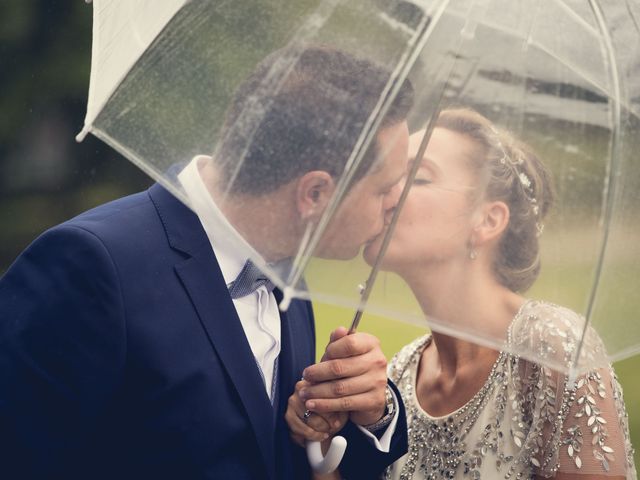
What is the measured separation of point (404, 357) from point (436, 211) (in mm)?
1354

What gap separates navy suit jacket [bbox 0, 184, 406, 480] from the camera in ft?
7.22

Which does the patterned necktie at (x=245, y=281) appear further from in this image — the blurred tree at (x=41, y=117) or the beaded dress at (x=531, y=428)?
the blurred tree at (x=41, y=117)

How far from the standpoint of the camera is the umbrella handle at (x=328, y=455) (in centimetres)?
253

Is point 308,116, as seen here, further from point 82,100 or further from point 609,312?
point 82,100

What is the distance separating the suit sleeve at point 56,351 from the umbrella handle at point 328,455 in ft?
1.78

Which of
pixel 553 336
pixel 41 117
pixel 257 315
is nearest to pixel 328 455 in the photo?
pixel 257 315

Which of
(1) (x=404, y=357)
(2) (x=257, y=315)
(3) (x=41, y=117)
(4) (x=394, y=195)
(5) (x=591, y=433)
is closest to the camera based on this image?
(4) (x=394, y=195)

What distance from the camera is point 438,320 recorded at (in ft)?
7.40

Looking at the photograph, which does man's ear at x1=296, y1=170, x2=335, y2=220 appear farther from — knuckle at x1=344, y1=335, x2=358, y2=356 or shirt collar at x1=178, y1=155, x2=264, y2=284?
knuckle at x1=344, y1=335, x2=358, y2=356

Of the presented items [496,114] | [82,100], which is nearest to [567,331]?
[496,114]

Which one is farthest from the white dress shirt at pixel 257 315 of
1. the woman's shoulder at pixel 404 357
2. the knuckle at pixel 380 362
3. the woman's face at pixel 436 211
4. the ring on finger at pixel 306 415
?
the woman's shoulder at pixel 404 357

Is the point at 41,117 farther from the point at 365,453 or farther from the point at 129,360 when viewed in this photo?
the point at 129,360

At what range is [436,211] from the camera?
7.41ft

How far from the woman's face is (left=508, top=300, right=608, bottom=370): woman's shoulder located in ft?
0.71
